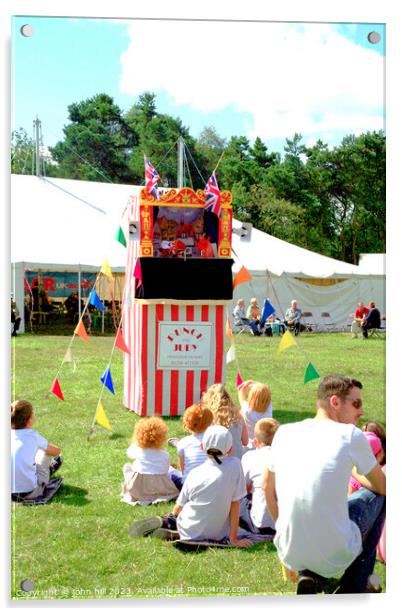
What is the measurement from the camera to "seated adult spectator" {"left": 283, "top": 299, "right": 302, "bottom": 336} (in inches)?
349

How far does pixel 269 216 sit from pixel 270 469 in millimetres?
3681

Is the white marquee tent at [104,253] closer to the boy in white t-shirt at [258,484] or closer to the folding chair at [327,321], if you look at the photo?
the folding chair at [327,321]

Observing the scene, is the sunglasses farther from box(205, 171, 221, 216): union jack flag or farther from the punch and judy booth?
box(205, 171, 221, 216): union jack flag

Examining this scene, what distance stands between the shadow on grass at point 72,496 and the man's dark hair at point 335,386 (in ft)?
4.76

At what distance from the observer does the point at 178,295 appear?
15.7 ft

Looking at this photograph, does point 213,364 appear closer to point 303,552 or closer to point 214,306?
point 214,306

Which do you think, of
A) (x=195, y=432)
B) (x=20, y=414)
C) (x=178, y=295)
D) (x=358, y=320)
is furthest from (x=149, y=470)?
(x=358, y=320)

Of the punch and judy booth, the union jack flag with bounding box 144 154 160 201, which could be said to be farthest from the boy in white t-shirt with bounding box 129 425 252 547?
the union jack flag with bounding box 144 154 160 201

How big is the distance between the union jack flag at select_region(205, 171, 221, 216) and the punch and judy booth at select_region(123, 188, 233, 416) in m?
0.03

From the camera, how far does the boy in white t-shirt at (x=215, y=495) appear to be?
2.68 m

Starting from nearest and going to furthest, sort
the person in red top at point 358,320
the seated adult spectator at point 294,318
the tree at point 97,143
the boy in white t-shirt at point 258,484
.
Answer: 1. the boy in white t-shirt at point 258,484
2. the tree at point 97,143
3. the person in red top at point 358,320
4. the seated adult spectator at point 294,318

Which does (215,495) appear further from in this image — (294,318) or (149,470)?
(294,318)

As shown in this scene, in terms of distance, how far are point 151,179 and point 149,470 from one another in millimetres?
2133

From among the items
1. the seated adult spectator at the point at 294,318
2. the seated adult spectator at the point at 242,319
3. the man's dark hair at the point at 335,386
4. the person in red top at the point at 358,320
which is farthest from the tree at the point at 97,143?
the seated adult spectator at the point at 294,318
